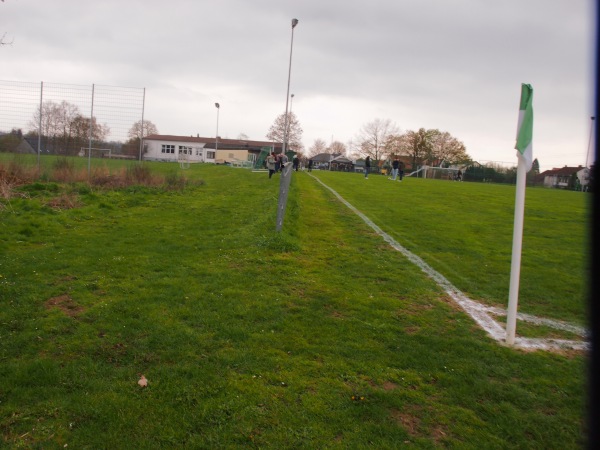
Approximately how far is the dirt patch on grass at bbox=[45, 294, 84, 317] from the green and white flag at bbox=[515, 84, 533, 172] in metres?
4.79

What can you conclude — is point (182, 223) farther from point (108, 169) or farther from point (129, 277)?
point (108, 169)

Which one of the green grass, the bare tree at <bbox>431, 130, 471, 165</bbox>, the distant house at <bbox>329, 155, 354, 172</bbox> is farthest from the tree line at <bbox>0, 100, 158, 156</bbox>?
the bare tree at <bbox>431, 130, 471, 165</bbox>

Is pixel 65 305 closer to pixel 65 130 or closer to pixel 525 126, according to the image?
pixel 525 126

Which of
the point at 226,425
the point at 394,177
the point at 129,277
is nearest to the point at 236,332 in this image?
the point at 226,425

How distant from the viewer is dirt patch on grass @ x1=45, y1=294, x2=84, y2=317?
176 inches

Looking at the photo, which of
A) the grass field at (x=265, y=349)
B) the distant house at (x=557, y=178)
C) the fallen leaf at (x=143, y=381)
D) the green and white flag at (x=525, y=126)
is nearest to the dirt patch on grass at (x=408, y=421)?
the grass field at (x=265, y=349)

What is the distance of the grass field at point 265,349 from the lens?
9.00ft

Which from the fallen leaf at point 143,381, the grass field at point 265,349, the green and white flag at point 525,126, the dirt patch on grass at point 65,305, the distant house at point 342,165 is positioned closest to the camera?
the grass field at point 265,349

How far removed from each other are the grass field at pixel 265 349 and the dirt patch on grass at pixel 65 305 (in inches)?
0.8

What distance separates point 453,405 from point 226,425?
1.59m

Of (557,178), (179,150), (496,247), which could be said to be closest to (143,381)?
(496,247)

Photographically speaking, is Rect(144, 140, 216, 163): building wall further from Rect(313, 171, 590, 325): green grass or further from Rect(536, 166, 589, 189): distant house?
Rect(313, 171, 590, 325): green grass

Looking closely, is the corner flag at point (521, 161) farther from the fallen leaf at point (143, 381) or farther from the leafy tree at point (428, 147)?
the leafy tree at point (428, 147)

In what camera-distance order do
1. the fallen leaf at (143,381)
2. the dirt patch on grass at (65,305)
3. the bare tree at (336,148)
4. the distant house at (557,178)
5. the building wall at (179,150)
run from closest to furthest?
→ the fallen leaf at (143,381) → the dirt patch on grass at (65,305) → the distant house at (557,178) → the building wall at (179,150) → the bare tree at (336,148)
